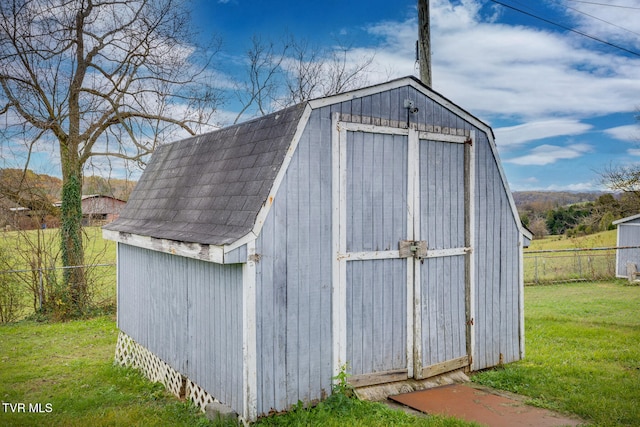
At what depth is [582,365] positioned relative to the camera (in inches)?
293

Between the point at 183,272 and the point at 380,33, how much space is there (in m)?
12.3

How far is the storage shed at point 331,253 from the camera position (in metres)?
5.08

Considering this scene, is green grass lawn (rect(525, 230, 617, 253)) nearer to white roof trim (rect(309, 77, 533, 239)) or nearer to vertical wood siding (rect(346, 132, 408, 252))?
white roof trim (rect(309, 77, 533, 239))

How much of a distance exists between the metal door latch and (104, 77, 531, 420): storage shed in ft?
0.07

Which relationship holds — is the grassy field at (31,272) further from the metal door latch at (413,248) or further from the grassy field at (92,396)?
the metal door latch at (413,248)

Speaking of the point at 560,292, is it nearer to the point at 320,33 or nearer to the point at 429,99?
the point at 320,33

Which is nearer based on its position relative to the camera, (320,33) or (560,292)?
(320,33)

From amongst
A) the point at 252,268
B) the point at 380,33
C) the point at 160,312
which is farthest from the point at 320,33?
the point at 252,268

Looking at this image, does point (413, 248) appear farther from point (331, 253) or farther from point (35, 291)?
point (35, 291)

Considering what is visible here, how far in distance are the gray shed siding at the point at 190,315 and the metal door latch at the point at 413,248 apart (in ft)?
7.07

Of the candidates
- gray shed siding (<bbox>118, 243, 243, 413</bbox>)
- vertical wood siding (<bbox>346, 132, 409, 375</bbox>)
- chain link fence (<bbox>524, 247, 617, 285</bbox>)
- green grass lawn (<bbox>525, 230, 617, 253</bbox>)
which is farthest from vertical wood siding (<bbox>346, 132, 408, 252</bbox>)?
green grass lawn (<bbox>525, 230, 617, 253</bbox>)

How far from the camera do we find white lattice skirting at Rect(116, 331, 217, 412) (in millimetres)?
6151

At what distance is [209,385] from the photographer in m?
5.71

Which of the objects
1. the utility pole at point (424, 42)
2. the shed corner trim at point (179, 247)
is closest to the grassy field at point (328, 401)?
the shed corner trim at point (179, 247)
